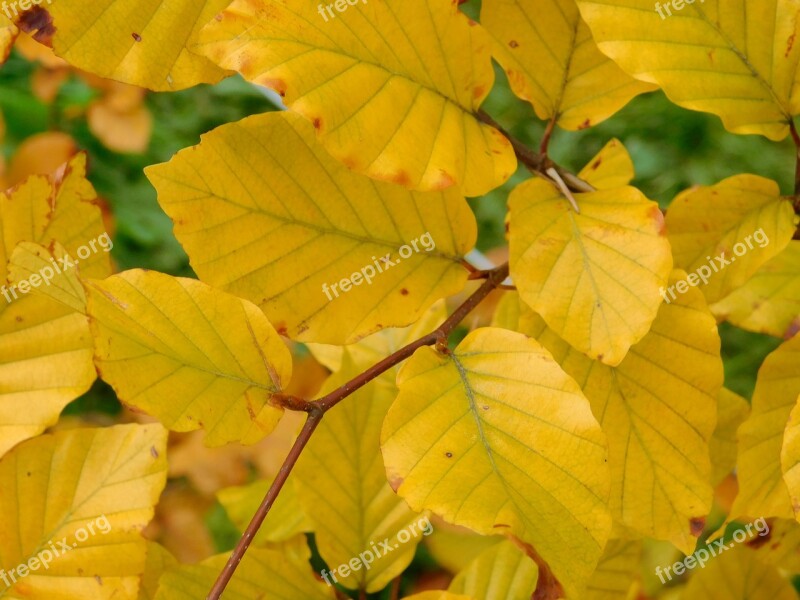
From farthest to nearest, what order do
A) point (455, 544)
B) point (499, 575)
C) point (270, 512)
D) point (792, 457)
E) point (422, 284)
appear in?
point (455, 544) < point (270, 512) < point (499, 575) < point (422, 284) < point (792, 457)

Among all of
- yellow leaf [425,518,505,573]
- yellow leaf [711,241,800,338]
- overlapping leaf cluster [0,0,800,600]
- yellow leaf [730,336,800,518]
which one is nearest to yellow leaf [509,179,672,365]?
overlapping leaf cluster [0,0,800,600]

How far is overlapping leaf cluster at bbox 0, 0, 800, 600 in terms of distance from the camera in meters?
0.50

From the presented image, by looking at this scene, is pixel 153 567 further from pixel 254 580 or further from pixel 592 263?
pixel 592 263

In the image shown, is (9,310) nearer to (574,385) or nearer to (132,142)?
(574,385)

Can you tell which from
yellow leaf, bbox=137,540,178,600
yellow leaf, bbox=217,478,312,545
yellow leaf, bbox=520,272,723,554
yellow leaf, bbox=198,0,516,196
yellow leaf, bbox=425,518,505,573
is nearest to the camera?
yellow leaf, bbox=198,0,516,196

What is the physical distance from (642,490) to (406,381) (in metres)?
0.19

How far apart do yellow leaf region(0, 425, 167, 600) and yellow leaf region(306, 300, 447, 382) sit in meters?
0.22

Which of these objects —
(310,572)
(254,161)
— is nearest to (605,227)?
(254,161)

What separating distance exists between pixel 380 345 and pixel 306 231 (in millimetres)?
Answer: 320

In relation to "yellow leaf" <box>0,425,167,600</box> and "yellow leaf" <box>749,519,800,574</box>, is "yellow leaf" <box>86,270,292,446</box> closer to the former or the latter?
"yellow leaf" <box>0,425,167,600</box>

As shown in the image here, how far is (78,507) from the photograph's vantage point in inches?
26.0

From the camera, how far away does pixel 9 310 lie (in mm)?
679

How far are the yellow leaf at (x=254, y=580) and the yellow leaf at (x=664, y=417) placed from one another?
0.26m

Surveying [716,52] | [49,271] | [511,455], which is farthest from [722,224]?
[49,271]
